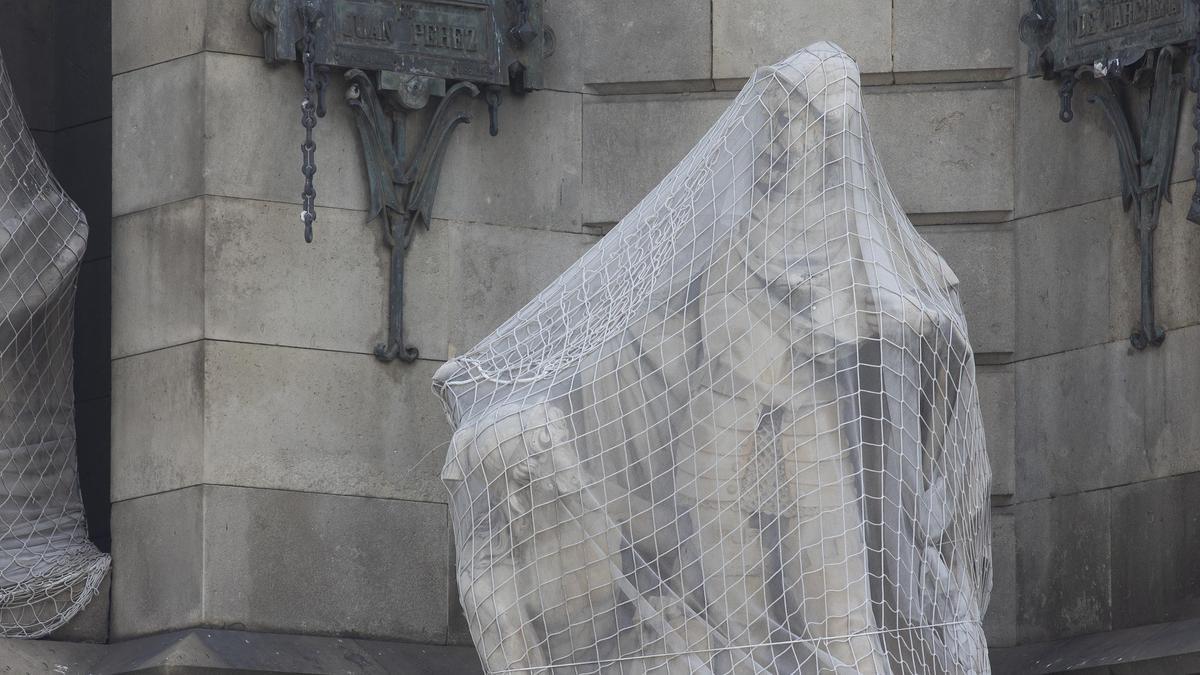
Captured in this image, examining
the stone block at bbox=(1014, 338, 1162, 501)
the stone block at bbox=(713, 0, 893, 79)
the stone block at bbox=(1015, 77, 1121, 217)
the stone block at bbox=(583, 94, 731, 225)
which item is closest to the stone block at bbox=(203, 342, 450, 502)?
the stone block at bbox=(583, 94, 731, 225)

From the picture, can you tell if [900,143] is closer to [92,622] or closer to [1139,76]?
[1139,76]

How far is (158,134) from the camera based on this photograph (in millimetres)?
15188

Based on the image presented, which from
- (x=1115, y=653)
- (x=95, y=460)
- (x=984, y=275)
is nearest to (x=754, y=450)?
(x=1115, y=653)

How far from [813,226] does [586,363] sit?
3.67 ft

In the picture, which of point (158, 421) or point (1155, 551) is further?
point (158, 421)

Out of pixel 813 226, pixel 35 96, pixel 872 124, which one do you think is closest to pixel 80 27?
pixel 35 96

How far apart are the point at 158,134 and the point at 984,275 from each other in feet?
13.5

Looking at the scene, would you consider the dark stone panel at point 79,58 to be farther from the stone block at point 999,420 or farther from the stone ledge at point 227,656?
the stone block at point 999,420

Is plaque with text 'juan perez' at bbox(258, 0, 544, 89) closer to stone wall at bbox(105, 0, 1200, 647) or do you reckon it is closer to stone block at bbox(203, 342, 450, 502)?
stone wall at bbox(105, 0, 1200, 647)

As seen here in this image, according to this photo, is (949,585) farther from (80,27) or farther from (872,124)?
(80,27)

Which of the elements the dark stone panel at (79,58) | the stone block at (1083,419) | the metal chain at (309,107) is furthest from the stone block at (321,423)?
the stone block at (1083,419)

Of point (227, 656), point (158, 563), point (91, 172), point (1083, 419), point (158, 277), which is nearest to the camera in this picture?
point (227, 656)

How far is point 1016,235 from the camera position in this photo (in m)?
15.7

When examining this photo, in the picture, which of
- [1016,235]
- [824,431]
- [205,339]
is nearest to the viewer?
[824,431]
